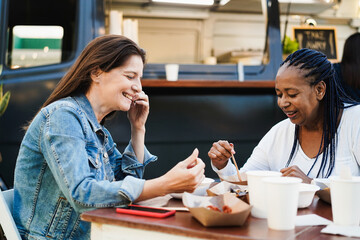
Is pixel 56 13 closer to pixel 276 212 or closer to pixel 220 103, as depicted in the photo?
pixel 220 103

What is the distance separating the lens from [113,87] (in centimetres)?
184

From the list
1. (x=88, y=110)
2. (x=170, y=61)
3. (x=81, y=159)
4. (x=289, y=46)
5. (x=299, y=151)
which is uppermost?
(x=289, y=46)

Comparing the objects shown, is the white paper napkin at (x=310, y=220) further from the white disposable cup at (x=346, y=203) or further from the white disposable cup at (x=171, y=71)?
the white disposable cup at (x=171, y=71)

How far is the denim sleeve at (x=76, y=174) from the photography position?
1.43 m

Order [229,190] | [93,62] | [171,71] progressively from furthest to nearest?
[171,71] → [93,62] → [229,190]

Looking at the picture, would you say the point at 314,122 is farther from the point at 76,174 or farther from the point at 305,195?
the point at 76,174

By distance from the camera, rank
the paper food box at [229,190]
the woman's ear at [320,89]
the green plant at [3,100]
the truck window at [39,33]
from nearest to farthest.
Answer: the paper food box at [229,190]
the woman's ear at [320,89]
the green plant at [3,100]
the truck window at [39,33]

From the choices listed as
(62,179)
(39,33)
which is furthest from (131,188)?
(39,33)

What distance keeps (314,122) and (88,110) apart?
3.65 feet

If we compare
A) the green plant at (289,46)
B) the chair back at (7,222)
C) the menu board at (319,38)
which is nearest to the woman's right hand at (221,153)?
the chair back at (7,222)

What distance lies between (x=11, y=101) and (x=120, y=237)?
105 inches

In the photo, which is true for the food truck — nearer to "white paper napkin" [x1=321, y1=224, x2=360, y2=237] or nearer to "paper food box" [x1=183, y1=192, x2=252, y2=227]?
"paper food box" [x1=183, y1=192, x2=252, y2=227]

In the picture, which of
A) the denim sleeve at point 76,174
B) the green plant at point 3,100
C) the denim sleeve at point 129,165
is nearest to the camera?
the denim sleeve at point 76,174

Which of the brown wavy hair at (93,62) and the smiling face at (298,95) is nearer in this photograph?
the brown wavy hair at (93,62)
